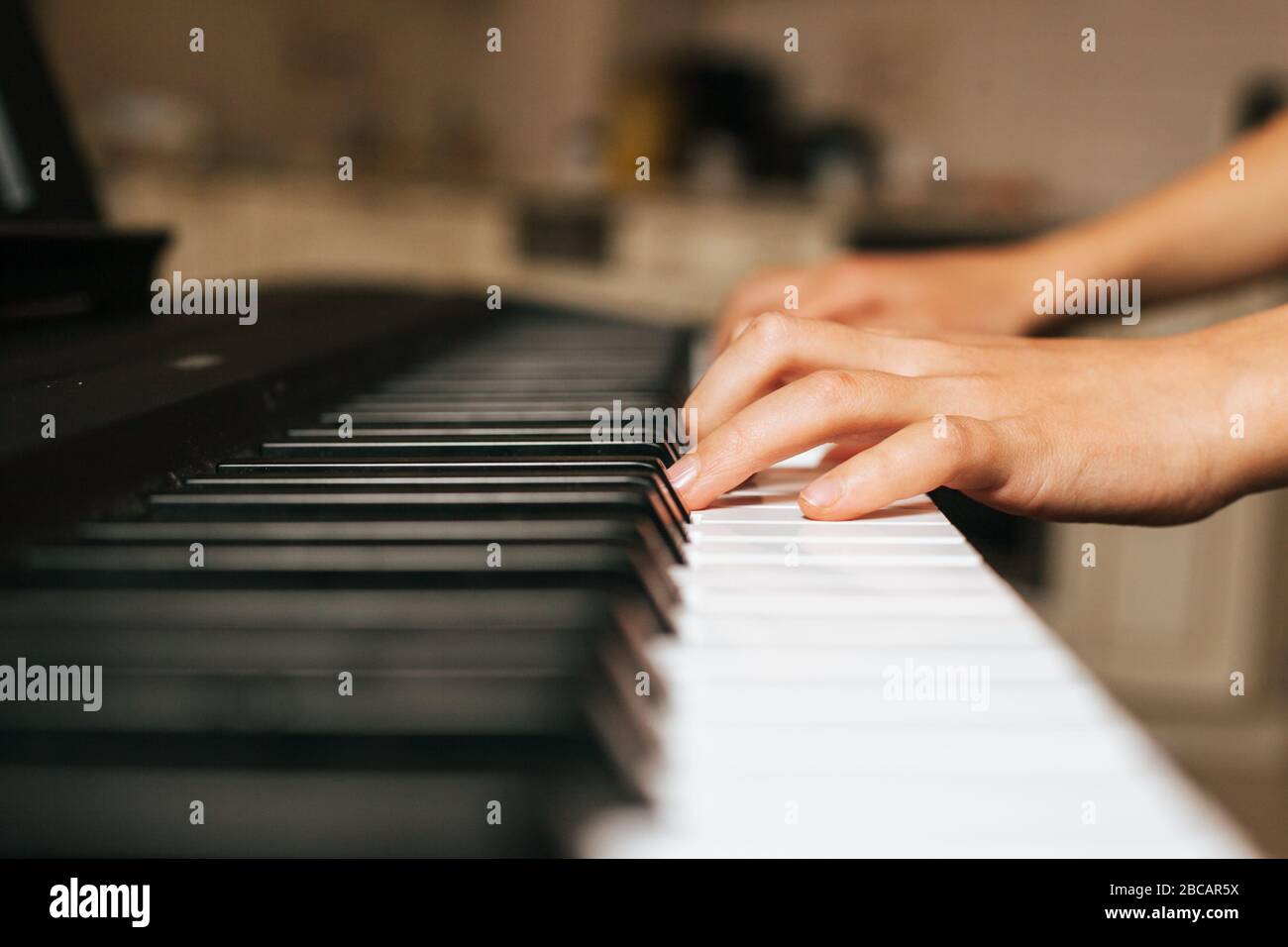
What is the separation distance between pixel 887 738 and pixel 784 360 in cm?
35

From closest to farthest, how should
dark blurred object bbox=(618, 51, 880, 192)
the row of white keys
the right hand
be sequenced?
the row of white keys → the right hand → dark blurred object bbox=(618, 51, 880, 192)

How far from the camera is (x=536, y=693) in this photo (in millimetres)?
329

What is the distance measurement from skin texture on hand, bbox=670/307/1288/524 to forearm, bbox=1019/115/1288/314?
499 millimetres

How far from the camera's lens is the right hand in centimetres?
109

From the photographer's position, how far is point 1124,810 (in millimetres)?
297

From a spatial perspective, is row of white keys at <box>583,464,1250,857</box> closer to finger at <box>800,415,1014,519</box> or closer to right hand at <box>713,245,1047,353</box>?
finger at <box>800,415,1014,519</box>

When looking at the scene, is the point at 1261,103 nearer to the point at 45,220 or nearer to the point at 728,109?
the point at 728,109

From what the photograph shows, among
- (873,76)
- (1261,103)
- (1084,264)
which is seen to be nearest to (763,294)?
(1084,264)

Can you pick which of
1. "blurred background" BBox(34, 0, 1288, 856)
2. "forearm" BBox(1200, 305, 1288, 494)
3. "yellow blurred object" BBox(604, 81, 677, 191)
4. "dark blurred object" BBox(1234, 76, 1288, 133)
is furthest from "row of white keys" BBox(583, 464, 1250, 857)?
"yellow blurred object" BBox(604, 81, 677, 191)

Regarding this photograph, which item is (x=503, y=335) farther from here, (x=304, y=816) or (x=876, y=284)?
(x=304, y=816)

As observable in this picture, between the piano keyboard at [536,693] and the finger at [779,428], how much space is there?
0.06 meters

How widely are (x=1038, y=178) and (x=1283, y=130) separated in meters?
2.79

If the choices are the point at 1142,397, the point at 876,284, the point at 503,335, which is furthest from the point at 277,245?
the point at 1142,397

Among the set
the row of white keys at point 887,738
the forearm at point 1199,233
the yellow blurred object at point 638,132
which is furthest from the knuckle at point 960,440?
the yellow blurred object at point 638,132
